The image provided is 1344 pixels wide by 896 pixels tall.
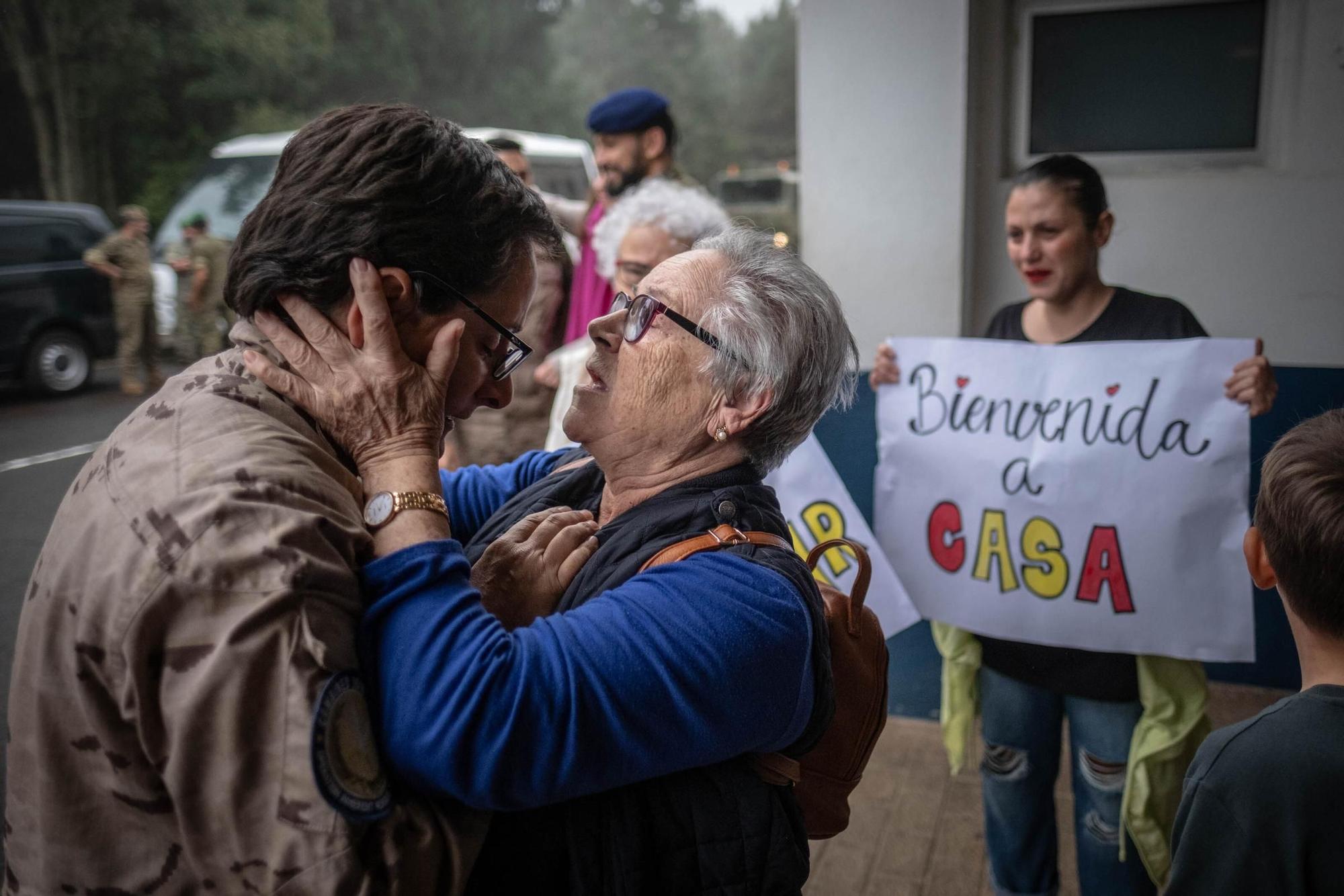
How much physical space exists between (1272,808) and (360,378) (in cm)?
131

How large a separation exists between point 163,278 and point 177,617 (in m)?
6.87

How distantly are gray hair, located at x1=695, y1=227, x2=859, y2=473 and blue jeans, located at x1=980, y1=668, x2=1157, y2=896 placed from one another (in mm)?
1387

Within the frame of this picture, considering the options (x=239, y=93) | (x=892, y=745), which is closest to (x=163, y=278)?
(x=239, y=93)

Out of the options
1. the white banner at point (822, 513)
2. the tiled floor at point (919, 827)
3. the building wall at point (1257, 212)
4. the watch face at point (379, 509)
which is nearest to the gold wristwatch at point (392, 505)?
the watch face at point (379, 509)

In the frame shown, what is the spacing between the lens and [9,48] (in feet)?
9.81

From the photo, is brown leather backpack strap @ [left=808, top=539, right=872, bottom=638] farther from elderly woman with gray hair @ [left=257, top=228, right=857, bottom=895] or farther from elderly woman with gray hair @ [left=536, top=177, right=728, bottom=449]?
elderly woman with gray hair @ [left=536, top=177, right=728, bottom=449]

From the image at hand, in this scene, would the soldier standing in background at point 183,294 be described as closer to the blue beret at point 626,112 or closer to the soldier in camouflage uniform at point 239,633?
the soldier in camouflage uniform at point 239,633

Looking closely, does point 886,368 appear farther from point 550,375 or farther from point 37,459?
point 37,459

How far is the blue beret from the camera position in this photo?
4.16 m

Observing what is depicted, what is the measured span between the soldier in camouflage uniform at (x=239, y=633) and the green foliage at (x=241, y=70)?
1.23ft

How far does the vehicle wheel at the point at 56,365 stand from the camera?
12.2 feet

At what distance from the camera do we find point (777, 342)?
1.59 metres

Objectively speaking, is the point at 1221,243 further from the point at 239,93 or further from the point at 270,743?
the point at 239,93

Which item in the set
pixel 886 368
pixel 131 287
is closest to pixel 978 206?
pixel 886 368
